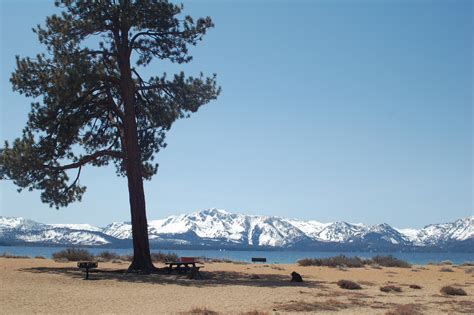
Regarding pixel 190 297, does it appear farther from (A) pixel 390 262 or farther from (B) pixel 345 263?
(A) pixel 390 262

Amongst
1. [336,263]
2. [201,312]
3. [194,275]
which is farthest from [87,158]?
[336,263]

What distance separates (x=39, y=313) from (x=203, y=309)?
158 inches

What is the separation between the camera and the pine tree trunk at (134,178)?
87.7 ft

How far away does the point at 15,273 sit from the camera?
2294 centimetres

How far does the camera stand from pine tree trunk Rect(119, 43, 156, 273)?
87.7 feet

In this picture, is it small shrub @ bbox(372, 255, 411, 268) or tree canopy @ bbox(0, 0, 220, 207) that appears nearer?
tree canopy @ bbox(0, 0, 220, 207)

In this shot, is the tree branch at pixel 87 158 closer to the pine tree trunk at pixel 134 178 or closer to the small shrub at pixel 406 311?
the pine tree trunk at pixel 134 178

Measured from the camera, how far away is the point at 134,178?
88.7 feet

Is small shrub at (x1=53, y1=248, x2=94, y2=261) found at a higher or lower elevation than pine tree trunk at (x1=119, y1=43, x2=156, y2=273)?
lower

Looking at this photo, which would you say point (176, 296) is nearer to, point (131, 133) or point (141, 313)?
point (141, 313)

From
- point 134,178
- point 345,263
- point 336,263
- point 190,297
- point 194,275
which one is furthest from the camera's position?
point 345,263

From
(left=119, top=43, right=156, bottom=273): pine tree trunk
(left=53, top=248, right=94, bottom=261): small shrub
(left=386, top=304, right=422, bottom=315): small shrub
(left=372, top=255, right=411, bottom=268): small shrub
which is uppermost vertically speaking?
(left=119, top=43, right=156, bottom=273): pine tree trunk

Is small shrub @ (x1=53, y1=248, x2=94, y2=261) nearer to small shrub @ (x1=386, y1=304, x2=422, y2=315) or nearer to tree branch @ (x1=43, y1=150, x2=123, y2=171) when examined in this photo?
tree branch @ (x1=43, y1=150, x2=123, y2=171)

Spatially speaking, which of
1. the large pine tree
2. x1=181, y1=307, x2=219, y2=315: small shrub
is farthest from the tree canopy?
x1=181, y1=307, x2=219, y2=315: small shrub
